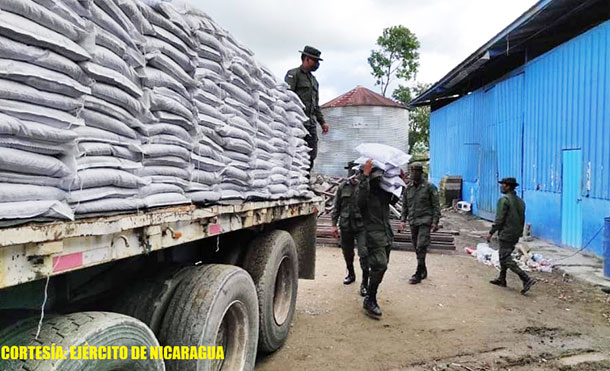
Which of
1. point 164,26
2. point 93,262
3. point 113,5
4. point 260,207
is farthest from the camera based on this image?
point 260,207

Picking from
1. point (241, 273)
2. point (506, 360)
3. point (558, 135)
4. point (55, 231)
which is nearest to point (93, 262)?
point (55, 231)

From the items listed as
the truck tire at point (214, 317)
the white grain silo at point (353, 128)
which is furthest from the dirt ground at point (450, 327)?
the white grain silo at point (353, 128)

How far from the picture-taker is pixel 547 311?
591cm

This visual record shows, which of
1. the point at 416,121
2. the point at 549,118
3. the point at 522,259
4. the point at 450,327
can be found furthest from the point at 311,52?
the point at 416,121

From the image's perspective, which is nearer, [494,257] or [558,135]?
[494,257]

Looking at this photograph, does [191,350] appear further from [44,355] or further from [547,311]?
[547,311]

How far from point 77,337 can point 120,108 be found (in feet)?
3.02

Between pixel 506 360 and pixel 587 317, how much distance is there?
207cm

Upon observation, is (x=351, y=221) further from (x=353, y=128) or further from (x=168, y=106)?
(x=353, y=128)

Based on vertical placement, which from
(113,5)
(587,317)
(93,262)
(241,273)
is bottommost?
(587,317)

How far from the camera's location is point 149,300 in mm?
2691

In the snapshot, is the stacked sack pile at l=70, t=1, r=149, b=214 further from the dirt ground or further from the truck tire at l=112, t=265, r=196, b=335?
the dirt ground

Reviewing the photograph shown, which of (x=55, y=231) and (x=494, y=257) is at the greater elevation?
(x=55, y=231)

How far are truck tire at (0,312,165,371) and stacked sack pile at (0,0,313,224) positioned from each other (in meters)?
0.43
